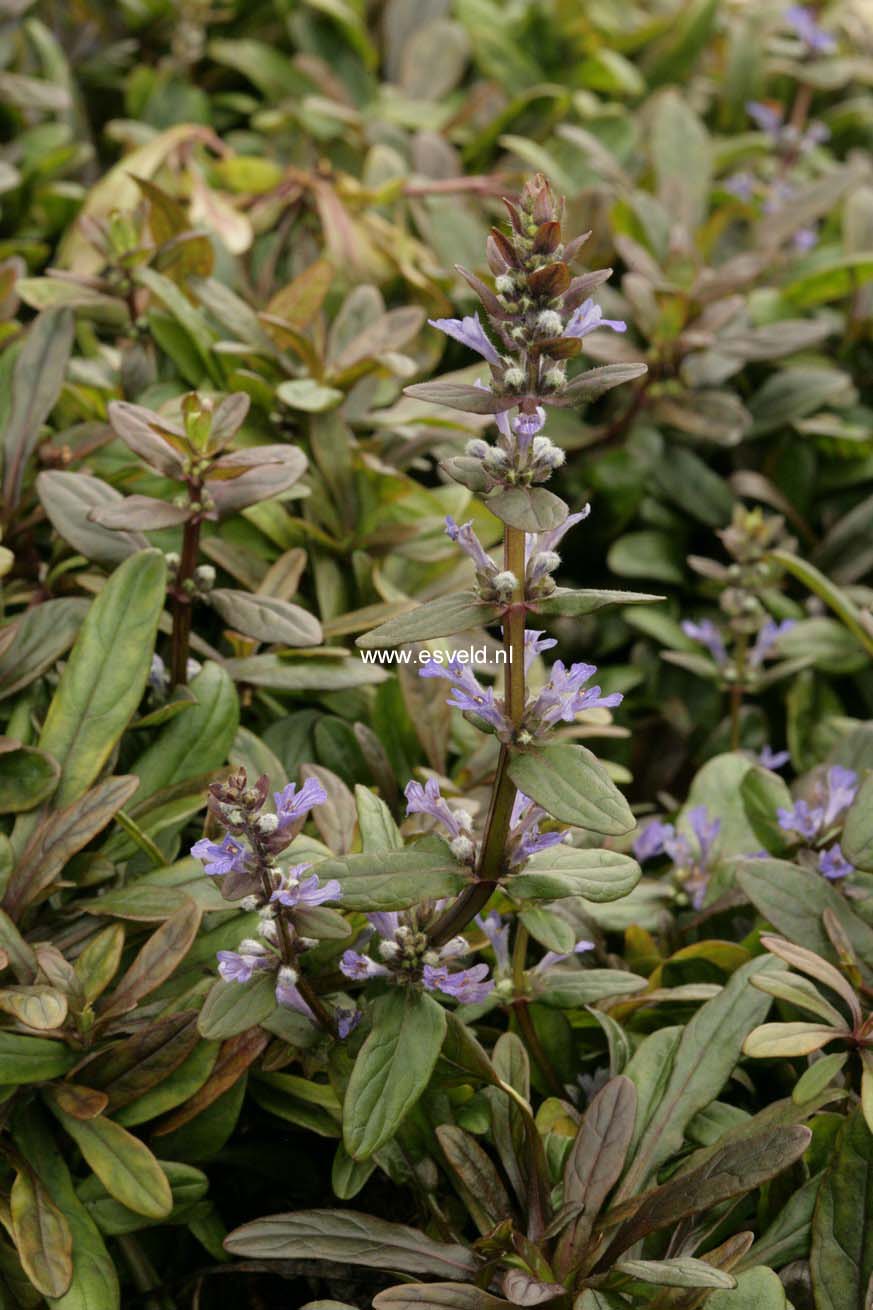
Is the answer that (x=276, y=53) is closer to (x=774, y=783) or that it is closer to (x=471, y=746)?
(x=471, y=746)

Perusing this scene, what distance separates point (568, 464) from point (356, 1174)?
1527 mm

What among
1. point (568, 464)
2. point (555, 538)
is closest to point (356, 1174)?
point (555, 538)

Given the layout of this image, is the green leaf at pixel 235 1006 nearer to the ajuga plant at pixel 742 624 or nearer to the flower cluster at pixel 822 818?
the flower cluster at pixel 822 818

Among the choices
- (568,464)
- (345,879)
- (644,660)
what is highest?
(345,879)

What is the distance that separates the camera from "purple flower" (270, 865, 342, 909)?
124cm

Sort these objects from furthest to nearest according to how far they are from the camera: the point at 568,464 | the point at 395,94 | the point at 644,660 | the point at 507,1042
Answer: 1. the point at 395,94
2. the point at 568,464
3. the point at 644,660
4. the point at 507,1042

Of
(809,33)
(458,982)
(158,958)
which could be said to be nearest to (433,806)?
(458,982)

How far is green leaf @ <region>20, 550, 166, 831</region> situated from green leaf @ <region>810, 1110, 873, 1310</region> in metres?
0.90

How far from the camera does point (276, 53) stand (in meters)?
3.17

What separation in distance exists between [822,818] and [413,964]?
619 millimetres

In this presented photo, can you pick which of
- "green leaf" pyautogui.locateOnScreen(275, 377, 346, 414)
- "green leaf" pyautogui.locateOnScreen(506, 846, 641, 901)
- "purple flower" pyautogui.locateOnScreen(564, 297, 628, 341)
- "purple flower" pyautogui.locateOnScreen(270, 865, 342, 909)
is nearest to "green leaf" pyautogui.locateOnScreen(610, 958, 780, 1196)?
"green leaf" pyautogui.locateOnScreen(506, 846, 641, 901)

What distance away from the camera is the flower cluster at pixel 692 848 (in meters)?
1.78

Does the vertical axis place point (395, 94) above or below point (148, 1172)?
above

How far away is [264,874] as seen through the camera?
1272mm
